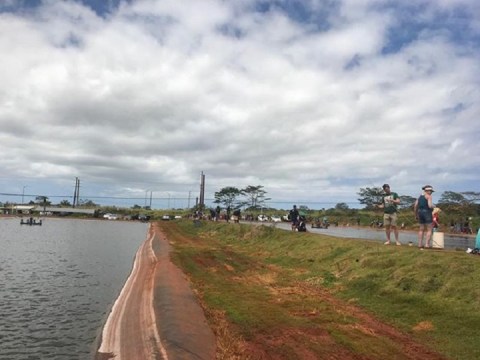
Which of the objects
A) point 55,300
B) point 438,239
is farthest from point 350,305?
point 55,300

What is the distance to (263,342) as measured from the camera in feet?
35.9

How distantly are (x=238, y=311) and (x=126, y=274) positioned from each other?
15561 millimetres

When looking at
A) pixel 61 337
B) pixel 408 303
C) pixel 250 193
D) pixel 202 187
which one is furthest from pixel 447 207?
pixel 61 337

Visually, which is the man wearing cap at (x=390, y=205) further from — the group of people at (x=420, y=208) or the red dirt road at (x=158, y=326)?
the red dirt road at (x=158, y=326)

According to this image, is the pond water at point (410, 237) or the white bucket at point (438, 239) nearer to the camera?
the white bucket at point (438, 239)

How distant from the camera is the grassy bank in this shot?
10688 mm

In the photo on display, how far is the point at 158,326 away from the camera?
12492mm

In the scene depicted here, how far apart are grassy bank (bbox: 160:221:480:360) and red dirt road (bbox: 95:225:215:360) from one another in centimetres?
59

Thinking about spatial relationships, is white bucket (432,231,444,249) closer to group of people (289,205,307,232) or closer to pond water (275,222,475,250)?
pond water (275,222,475,250)

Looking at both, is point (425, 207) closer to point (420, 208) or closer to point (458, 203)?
point (420, 208)

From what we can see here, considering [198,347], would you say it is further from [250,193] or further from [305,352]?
[250,193]

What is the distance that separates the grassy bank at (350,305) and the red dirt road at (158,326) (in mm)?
591

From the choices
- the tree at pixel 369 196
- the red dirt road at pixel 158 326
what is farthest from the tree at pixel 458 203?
the red dirt road at pixel 158 326

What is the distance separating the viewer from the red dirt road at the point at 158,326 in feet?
34.6
